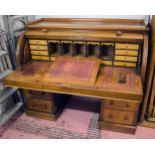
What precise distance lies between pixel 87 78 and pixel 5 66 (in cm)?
105

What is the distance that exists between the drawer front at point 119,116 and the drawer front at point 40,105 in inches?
26.1

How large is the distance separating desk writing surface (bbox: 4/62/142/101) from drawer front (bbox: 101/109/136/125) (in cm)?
39

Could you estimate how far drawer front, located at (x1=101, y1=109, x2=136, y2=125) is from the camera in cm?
184

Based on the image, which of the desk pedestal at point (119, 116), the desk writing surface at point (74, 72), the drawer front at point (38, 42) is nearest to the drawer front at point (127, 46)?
the desk writing surface at point (74, 72)

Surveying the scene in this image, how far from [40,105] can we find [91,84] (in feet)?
2.78

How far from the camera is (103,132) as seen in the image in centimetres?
201

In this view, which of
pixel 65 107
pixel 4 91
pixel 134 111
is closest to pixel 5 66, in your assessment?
pixel 4 91

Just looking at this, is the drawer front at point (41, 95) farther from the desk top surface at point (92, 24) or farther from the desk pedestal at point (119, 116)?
the desk top surface at point (92, 24)

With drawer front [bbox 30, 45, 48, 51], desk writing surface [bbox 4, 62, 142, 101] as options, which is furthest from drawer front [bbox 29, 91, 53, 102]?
drawer front [bbox 30, 45, 48, 51]

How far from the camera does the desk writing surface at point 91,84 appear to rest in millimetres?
1526

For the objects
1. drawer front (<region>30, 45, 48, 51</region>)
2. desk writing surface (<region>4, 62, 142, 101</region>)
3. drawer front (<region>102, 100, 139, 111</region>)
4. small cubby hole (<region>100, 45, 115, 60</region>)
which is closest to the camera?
desk writing surface (<region>4, 62, 142, 101</region>)

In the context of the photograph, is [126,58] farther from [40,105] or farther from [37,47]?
[40,105]

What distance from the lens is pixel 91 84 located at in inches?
63.6

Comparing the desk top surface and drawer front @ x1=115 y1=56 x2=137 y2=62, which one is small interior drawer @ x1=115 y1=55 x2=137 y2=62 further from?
the desk top surface
